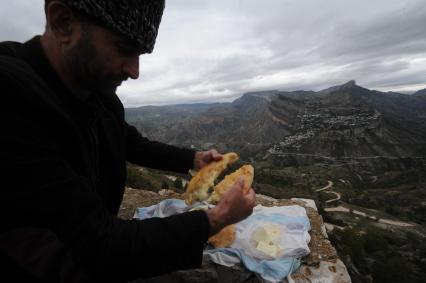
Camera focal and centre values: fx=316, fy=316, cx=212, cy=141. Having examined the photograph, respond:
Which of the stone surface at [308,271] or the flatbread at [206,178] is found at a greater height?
the flatbread at [206,178]

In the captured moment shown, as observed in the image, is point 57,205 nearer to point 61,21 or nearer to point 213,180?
point 61,21

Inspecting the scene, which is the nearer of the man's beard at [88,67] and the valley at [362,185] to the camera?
the man's beard at [88,67]

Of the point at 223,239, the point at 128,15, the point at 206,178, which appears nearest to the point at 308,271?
the point at 223,239

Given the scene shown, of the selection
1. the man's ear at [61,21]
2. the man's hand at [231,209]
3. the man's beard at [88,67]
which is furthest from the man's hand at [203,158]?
the man's ear at [61,21]

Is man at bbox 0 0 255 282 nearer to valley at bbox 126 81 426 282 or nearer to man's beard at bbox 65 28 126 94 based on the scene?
man's beard at bbox 65 28 126 94

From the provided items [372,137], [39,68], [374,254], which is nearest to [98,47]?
[39,68]

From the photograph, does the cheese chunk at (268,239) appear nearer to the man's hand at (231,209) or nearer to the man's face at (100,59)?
the man's hand at (231,209)

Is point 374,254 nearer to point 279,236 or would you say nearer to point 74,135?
point 279,236
